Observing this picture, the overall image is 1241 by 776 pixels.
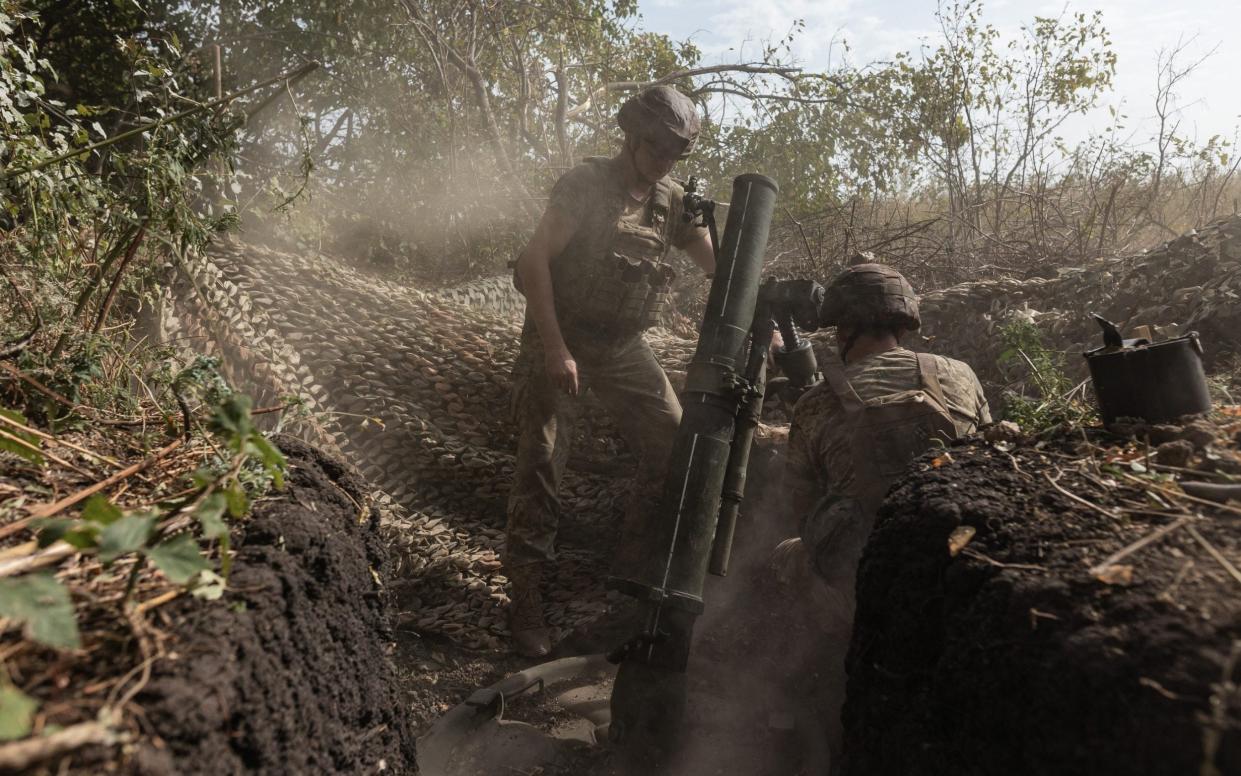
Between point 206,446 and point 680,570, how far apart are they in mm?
1914

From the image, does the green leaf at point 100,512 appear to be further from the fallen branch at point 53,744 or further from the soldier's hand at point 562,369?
the soldier's hand at point 562,369

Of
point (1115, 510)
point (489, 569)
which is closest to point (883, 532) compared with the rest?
point (1115, 510)

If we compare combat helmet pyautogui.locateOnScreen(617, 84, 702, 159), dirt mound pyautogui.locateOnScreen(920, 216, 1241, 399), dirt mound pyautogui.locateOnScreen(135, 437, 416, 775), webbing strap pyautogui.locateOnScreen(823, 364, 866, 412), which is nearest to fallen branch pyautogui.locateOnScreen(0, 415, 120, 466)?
dirt mound pyautogui.locateOnScreen(135, 437, 416, 775)

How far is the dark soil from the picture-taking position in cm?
111

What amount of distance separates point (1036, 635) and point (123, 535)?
1.38 m

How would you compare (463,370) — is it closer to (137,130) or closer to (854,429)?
(854,429)

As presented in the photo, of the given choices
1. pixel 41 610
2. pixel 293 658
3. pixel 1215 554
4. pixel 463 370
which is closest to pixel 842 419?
pixel 1215 554

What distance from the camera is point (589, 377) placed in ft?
14.0

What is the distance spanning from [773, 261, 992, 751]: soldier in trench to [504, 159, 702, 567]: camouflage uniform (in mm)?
879

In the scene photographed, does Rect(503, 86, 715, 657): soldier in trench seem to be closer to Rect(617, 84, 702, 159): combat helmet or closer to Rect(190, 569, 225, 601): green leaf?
Rect(617, 84, 702, 159): combat helmet

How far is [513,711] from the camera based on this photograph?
11.7ft

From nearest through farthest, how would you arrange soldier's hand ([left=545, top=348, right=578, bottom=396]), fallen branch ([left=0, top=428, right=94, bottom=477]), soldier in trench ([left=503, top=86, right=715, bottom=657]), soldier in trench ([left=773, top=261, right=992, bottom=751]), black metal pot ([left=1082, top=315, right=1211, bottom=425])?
fallen branch ([left=0, top=428, right=94, bottom=477]) → black metal pot ([left=1082, top=315, right=1211, bottom=425]) → soldier in trench ([left=773, top=261, right=992, bottom=751]) → soldier's hand ([left=545, top=348, right=578, bottom=396]) → soldier in trench ([left=503, top=86, right=715, bottom=657])

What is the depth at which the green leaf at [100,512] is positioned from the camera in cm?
110

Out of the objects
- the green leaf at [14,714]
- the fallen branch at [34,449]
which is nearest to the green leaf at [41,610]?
the green leaf at [14,714]
